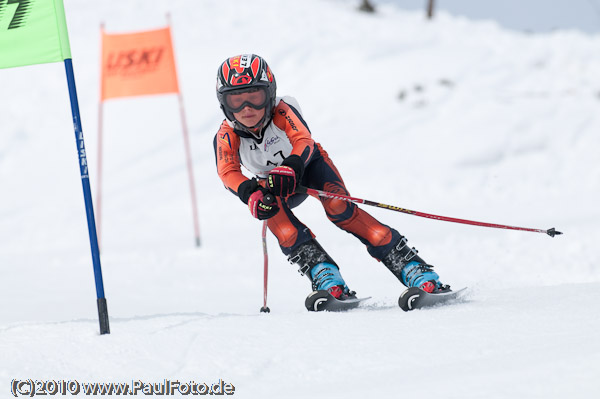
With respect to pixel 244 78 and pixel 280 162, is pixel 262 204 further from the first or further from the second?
pixel 244 78

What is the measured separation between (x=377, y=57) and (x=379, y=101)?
2608 mm

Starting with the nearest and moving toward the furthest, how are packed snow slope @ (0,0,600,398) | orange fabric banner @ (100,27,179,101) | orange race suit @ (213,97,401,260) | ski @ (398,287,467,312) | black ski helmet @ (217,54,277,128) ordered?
1. packed snow slope @ (0,0,600,398)
2. ski @ (398,287,467,312)
3. black ski helmet @ (217,54,277,128)
4. orange race suit @ (213,97,401,260)
5. orange fabric banner @ (100,27,179,101)

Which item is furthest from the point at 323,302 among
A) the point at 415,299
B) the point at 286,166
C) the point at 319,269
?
the point at 286,166

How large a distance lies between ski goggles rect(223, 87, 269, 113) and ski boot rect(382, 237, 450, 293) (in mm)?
1351

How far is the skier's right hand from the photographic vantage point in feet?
13.2

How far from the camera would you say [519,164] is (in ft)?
42.4

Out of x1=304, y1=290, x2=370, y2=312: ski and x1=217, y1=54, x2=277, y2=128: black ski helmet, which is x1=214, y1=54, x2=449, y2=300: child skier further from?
x1=304, y1=290, x2=370, y2=312: ski

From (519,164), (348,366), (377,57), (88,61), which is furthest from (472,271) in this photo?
(88,61)

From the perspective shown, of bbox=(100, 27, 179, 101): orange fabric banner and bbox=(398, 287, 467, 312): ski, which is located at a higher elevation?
bbox=(100, 27, 179, 101): orange fabric banner

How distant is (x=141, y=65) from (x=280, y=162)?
673cm

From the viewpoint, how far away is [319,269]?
175 inches

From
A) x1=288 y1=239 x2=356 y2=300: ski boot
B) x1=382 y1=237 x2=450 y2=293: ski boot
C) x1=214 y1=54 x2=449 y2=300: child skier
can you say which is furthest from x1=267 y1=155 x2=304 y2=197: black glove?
x1=382 y1=237 x2=450 y2=293: ski boot

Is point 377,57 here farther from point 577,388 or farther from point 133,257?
point 577,388

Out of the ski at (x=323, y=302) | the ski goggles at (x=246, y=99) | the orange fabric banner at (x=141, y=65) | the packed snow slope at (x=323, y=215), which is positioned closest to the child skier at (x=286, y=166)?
the ski goggles at (x=246, y=99)
